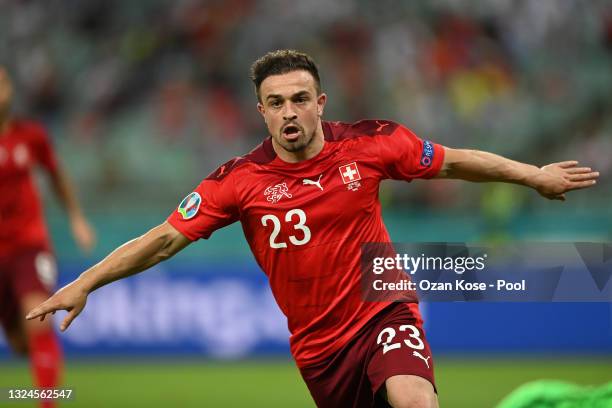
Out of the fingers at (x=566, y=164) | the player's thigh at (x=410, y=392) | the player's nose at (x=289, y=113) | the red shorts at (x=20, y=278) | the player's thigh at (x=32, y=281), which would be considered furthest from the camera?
the red shorts at (x=20, y=278)

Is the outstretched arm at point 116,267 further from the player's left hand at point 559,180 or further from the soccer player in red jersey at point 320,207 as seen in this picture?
the player's left hand at point 559,180

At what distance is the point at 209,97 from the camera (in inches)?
551

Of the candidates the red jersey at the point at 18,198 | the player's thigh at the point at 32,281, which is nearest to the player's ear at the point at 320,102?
the player's thigh at the point at 32,281

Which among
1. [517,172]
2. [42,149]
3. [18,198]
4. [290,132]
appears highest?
[42,149]

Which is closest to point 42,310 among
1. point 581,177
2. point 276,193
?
point 276,193

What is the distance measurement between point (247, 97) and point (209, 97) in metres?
0.53

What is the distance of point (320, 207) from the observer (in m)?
4.90

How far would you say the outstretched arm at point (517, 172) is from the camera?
4938 mm

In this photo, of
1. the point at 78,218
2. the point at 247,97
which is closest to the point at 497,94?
the point at 247,97

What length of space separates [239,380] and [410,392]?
18.8 ft

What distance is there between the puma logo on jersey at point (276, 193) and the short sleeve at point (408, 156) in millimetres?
499

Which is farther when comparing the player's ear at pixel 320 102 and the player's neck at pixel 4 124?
the player's neck at pixel 4 124

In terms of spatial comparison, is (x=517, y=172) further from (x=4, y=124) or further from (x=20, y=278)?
(x=4, y=124)

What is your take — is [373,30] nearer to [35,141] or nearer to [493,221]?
[493,221]
